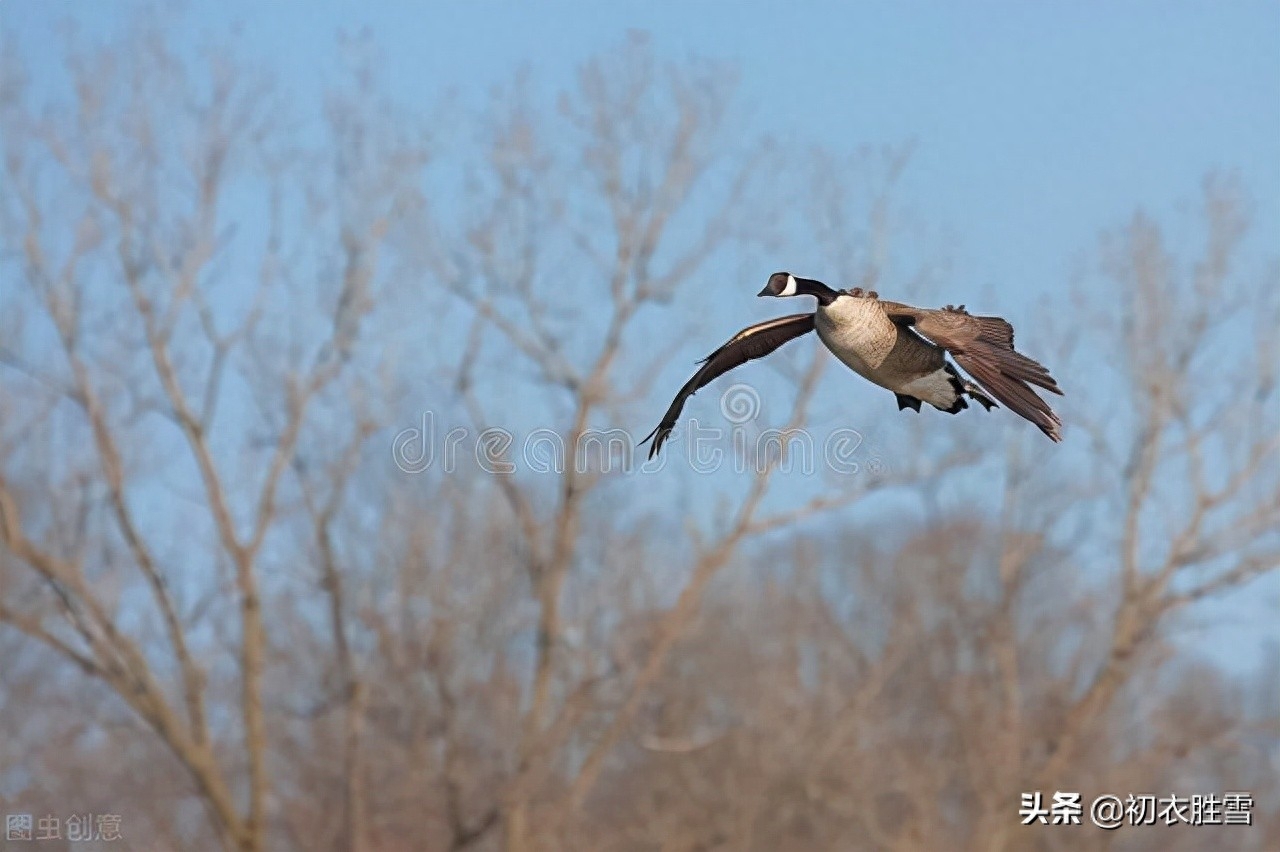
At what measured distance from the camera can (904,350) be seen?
19.8 ft

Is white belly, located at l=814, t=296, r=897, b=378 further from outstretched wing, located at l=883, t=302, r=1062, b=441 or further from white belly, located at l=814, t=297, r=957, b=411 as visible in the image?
outstretched wing, located at l=883, t=302, r=1062, b=441

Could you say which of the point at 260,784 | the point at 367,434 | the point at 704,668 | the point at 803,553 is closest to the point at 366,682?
the point at 260,784

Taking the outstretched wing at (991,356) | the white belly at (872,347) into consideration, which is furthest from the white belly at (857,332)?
the outstretched wing at (991,356)

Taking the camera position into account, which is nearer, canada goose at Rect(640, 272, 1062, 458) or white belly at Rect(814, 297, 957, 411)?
canada goose at Rect(640, 272, 1062, 458)

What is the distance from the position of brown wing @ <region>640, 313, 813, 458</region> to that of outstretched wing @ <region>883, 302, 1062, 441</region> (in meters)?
0.41

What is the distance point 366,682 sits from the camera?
59.4 ft

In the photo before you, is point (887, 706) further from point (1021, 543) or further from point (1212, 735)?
point (1212, 735)

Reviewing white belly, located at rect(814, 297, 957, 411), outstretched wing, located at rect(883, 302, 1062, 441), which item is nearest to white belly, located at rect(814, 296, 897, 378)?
white belly, located at rect(814, 297, 957, 411)

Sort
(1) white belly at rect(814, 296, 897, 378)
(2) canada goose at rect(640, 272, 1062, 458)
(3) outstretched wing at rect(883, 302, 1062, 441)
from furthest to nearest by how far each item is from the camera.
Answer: (1) white belly at rect(814, 296, 897, 378), (2) canada goose at rect(640, 272, 1062, 458), (3) outstretched wing at rect(883, 302, 1062, 441)

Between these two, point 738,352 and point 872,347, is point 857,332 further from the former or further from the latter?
point 738,352

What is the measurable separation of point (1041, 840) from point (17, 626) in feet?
45.6

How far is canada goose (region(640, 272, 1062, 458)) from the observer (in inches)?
215

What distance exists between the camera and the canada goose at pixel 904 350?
547 centimetres

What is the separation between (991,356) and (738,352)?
1.11m
